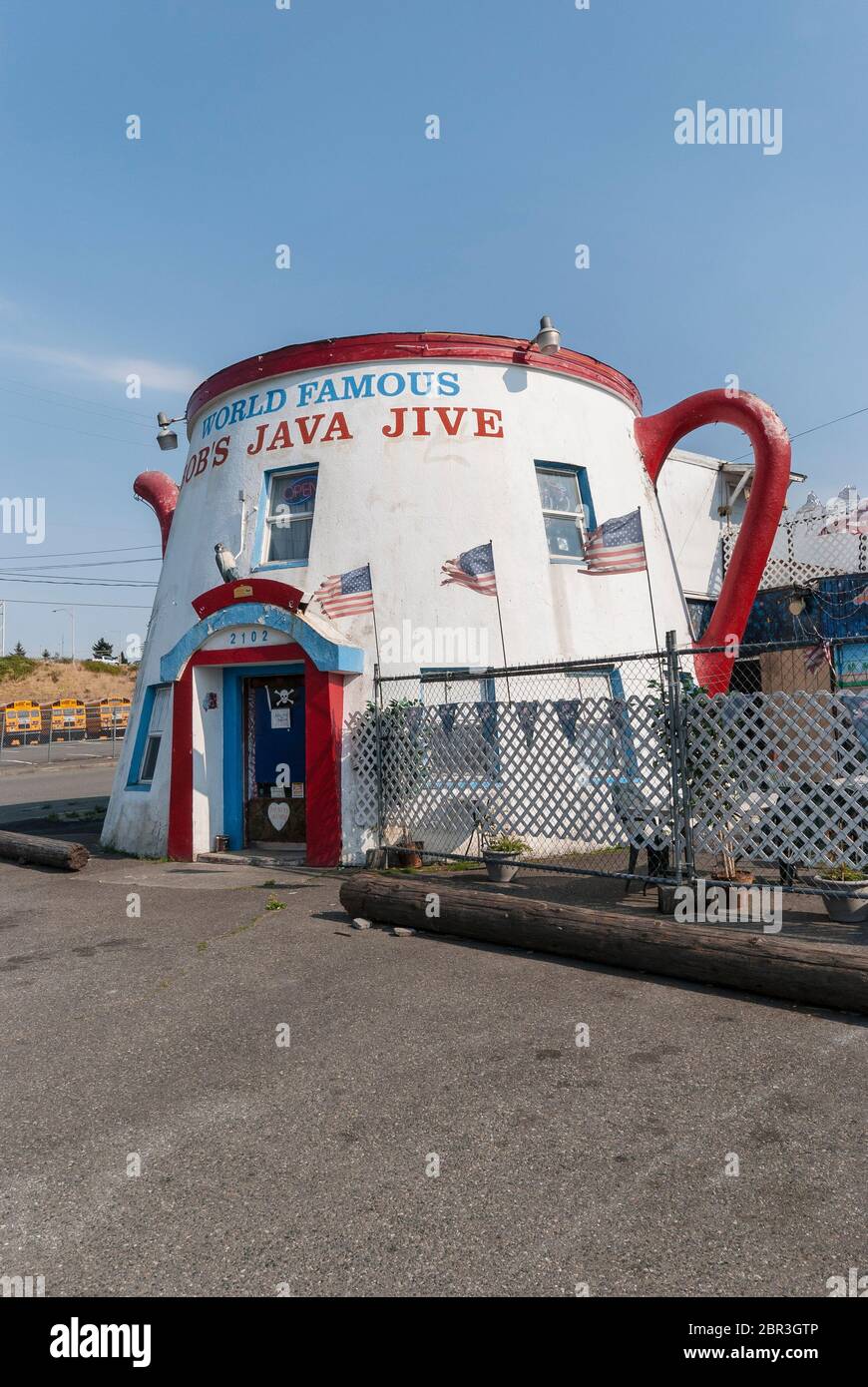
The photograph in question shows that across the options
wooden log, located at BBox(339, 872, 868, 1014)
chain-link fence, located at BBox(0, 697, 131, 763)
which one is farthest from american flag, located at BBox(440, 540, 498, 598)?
chain-link fence, located at BBox(0, 697, 131, 763)

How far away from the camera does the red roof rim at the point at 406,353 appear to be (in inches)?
468

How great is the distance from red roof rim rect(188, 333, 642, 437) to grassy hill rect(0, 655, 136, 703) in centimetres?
6146

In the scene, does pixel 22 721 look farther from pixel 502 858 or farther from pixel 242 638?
pixel 502 858

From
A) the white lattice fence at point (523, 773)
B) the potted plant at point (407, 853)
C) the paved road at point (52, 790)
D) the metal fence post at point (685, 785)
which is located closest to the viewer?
the metal fence post at point (685, 785)

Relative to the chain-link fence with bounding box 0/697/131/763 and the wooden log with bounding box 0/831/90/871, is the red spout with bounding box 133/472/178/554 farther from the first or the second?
the chain-link fence with bounding box 0/697/131/763

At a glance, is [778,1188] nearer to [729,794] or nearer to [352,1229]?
[352,1229]

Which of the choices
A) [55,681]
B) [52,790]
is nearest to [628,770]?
[52,790]

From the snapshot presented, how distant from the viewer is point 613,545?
40.4ft

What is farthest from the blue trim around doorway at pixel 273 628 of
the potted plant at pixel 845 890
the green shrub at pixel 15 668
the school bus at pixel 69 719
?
the green shrub at pixel 15 668

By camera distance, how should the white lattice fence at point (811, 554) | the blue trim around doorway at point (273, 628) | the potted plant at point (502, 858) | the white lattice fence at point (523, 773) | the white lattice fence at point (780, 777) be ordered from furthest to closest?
the white lattice fence at point (811, 554) → the blue trim around doorway at point (273, 628) → the potted plant at point (502, 858) → the white lattice fence at point (523, 773) → the white lattice fence at point (780, 777)

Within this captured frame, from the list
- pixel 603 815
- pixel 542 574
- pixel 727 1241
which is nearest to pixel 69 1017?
pixel 727 1241

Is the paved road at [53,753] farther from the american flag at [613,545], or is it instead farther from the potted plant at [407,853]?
the american flag at [613,545]

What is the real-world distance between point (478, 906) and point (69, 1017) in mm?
3217

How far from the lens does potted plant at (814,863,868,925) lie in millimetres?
7336
